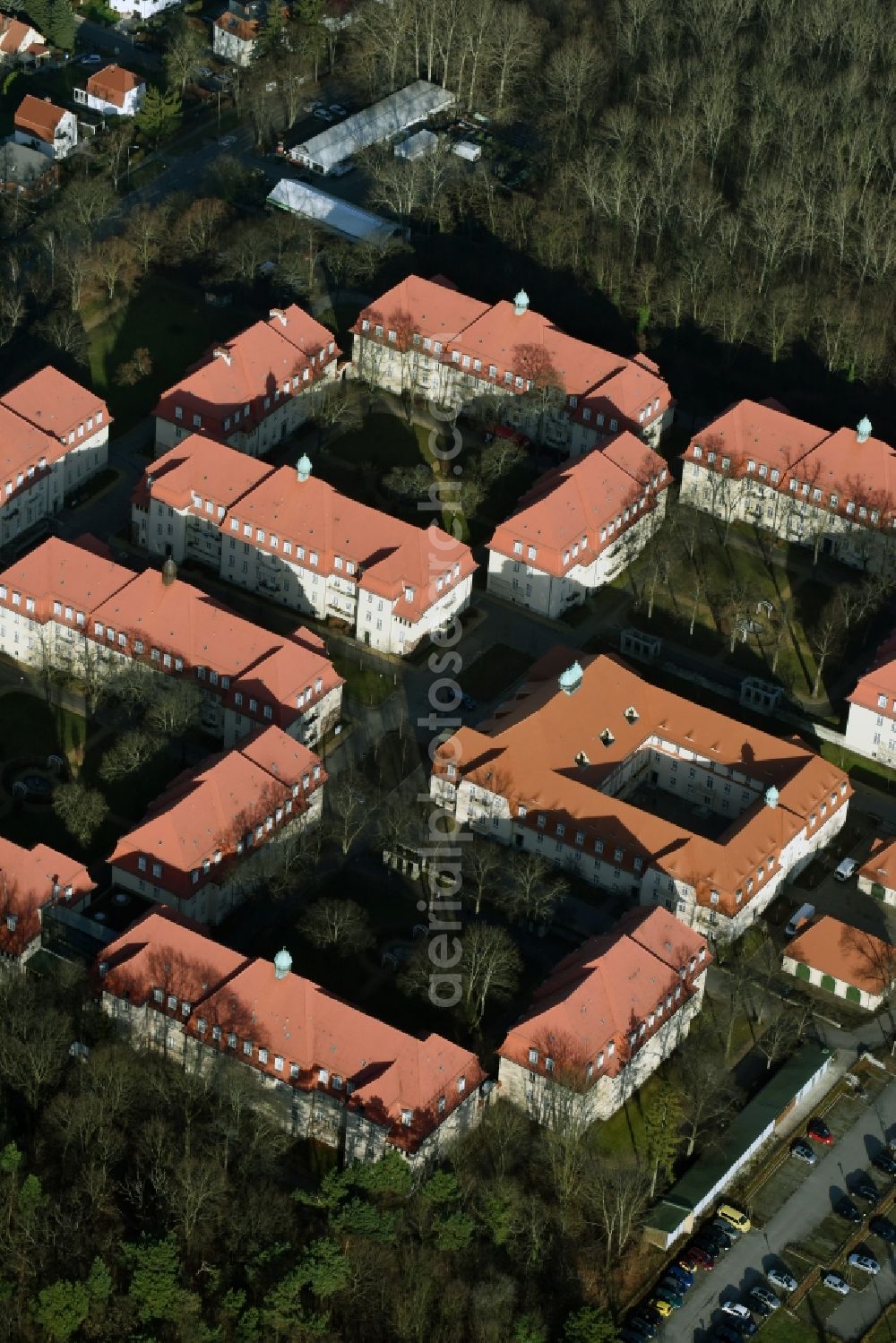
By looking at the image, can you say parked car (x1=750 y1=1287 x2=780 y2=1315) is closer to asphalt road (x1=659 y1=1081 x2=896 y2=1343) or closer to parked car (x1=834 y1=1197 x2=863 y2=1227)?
asphalt road (x1=659 y1=1081 x2=896 y2=1343)

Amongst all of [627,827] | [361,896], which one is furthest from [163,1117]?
[627,827]

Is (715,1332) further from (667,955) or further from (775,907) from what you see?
(775,907)

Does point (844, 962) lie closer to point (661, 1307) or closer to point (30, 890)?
point (661, 1307)

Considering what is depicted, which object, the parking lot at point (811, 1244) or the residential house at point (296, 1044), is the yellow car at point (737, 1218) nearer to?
the parking lot at point (811, 1244)

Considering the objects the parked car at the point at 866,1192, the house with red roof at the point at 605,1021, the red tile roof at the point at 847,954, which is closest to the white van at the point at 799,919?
the red tile roof at the point at 847,954

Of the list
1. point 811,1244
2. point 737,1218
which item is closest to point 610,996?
point 737,1218

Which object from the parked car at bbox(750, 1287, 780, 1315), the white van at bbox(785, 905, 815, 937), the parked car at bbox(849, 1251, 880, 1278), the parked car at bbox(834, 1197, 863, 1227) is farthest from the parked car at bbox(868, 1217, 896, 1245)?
the white van at bbox(785, 905, 815, 937)

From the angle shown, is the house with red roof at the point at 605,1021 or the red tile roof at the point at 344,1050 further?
the house with red roof at the point at 605,1021
